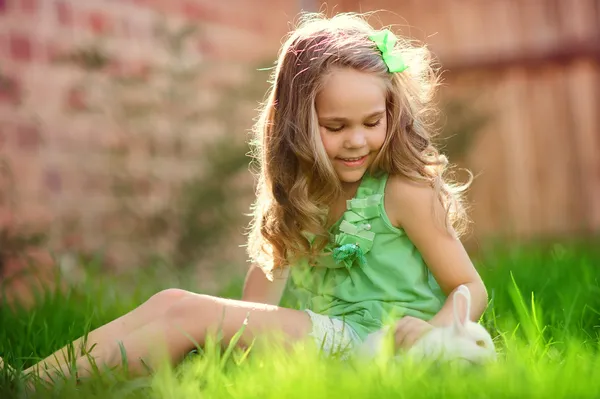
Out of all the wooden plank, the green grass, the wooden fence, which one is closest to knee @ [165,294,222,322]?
the green grass

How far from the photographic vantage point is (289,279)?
9.57ft

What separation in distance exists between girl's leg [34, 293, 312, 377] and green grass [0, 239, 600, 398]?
0.06m

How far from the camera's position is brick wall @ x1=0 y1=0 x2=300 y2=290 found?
4434mm

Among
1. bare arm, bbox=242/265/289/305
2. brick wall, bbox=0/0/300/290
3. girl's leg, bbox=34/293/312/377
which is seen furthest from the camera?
brick wall, bbox=0/0/300/290

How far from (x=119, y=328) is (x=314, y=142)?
2.38 ft

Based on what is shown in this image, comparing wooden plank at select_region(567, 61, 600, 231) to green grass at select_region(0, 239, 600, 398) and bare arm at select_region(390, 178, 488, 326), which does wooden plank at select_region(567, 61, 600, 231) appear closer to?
green grass at select_region(0, 239, 600, 398)

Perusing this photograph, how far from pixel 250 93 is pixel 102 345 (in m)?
3.02

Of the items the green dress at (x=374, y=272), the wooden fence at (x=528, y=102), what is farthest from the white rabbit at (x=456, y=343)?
the wooden fence at (x=528, y=102)

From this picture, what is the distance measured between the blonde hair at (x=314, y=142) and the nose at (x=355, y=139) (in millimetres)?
73

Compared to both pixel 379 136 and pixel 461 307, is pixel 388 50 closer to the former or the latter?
pixel 379 136

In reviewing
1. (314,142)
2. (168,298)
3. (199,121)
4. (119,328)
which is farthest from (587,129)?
(119,328)

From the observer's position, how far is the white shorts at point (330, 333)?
8.04 feet

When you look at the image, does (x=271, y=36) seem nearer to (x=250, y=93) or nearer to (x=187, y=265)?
(x=250, y=93)

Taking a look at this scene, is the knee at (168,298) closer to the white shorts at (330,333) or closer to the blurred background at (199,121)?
the white shorts at (330,333)
